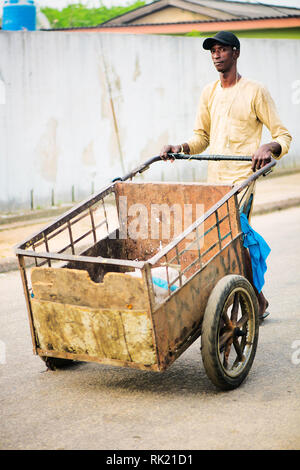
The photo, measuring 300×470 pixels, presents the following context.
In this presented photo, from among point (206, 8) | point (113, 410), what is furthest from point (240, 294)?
point (206, 8)

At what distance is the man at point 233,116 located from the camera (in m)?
4.73

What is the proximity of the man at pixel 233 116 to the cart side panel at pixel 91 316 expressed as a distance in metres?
1.51

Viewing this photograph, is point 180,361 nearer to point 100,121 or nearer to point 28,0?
point 100,121

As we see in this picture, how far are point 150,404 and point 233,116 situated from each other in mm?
2134

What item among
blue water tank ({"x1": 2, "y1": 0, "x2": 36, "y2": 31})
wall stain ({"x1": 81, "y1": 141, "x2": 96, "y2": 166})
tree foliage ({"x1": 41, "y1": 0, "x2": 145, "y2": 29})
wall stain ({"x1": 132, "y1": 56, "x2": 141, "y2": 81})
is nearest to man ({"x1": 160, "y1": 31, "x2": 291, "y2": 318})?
wall stain ({"x1": 81, "y1": 141, "x2": 96, "y2": 166})

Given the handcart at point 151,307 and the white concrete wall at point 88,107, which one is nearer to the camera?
the handcart at point 151,307

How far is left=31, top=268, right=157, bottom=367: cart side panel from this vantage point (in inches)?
138

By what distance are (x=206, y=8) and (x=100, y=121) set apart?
11.9 metres

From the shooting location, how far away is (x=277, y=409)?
143 inches

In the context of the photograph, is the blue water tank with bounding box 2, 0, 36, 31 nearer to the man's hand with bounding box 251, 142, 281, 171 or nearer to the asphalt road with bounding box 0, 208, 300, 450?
the asphalt road with bounding box 0, 208, 300, 450

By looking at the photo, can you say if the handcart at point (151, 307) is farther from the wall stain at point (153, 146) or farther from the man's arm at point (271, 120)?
the wall stain at point (153, 146)

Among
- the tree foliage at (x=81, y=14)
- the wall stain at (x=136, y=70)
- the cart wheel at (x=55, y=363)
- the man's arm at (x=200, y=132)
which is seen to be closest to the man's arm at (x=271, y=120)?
the man's arm at (x=200, y=132)
